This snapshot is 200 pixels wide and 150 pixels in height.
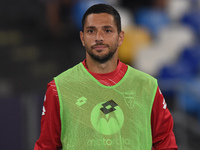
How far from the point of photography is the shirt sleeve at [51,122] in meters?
3.02

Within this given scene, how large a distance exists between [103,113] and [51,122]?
1.07 ft

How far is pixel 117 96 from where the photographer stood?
3080 millimetres

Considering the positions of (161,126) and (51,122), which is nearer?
(51,122)

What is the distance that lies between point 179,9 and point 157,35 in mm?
1659

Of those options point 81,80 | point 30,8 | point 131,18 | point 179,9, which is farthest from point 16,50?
point 81,80

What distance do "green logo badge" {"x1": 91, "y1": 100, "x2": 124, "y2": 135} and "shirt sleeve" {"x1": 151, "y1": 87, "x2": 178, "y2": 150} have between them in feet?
0.77

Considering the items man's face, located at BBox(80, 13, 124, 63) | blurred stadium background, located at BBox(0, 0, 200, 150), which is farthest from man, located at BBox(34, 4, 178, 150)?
blurred stadium background, located at BBox(0, 0, 200, 150)

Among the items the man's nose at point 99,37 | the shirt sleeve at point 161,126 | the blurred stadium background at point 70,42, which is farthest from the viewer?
the blurred stadium background at point 70,42

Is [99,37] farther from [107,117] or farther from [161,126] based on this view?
[161,126]

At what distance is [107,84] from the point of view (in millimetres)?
3094

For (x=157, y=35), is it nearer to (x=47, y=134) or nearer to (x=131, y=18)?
(x=131, y=18)

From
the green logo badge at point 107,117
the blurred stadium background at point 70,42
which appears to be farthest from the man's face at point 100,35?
the blurred stadium background at point 70,42

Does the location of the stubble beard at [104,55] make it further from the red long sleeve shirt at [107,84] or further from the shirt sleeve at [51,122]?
the shirt sleeve at [51,122]

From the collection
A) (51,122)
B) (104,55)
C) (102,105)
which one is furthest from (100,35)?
(51,122)
